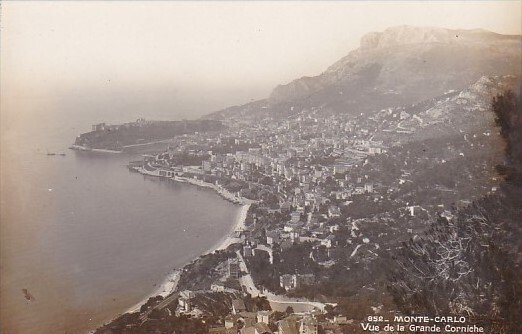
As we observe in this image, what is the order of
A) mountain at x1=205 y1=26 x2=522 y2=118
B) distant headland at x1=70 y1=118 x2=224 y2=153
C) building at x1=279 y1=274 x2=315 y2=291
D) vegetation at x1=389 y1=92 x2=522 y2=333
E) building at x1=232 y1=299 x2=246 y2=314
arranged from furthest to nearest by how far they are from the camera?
mountain at x1=205 y1=26 x2=522 y2=118
distant headland at x1=70 y1=118 x2=224 y2=153
building at x1=279 y1=274 x2=315 y2=291
building at x1=232 y1=299 x2=246 y2=314
vegetation at x1=389 y1=92 x2=522 y2=333

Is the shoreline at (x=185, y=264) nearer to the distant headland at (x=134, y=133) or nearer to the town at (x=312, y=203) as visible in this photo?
the town at (x=312, y=203)

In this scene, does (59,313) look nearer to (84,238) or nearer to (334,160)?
(84,238)

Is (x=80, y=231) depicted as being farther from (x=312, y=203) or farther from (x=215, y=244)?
(x=312, y=203)

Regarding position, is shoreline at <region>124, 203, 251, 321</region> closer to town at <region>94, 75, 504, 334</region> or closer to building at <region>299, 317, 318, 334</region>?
town at <region>94, 75, 504, 334</region>

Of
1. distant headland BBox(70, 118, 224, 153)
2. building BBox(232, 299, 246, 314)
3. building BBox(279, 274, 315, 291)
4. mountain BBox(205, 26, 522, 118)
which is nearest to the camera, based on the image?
building BBox(232, 299, 246, 314)

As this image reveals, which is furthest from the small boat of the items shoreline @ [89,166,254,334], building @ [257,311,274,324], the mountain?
the mountain
